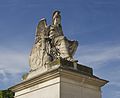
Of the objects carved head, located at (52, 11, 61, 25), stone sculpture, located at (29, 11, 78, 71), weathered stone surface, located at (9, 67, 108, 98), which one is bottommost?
weathered stone surface, located at (9, 67, 108, 98)

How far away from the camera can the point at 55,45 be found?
10547mm

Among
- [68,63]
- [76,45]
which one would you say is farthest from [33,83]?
[76,45]

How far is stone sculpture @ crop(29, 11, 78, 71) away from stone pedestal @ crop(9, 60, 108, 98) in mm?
558

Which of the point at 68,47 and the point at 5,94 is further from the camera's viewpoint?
the point at 5,94

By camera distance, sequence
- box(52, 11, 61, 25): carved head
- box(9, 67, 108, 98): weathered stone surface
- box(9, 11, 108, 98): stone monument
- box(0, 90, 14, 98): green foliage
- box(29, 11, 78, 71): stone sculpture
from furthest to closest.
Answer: box(0, 90, 14, 98): green foliage
box(52, 11, 61, 25): carved head
box(29, 11, 78, 71): stone sculpture
box(9, 11, 108, 98): stone monument
box(9, 67, 108, 98): weathered stone surface

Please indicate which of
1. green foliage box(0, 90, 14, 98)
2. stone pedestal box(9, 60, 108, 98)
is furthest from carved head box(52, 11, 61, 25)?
green foliage box(0, 90, 14, 98)

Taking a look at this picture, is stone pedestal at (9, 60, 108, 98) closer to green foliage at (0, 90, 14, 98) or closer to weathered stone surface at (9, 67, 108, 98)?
weathered stone surface at (9, 67, 108, 98)

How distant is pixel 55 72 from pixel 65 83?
47 cm

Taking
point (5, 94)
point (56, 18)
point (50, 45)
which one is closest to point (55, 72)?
point (50, 45)

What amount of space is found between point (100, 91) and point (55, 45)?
91.1 inches

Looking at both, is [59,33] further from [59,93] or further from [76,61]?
[59,93]

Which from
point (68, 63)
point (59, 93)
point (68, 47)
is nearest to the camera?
point (59, 93)

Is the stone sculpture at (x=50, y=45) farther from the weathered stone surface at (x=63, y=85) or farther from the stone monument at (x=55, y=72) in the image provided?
the weathered stone surface at (x=63, y=85)

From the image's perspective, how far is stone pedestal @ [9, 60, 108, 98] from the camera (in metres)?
9.01
